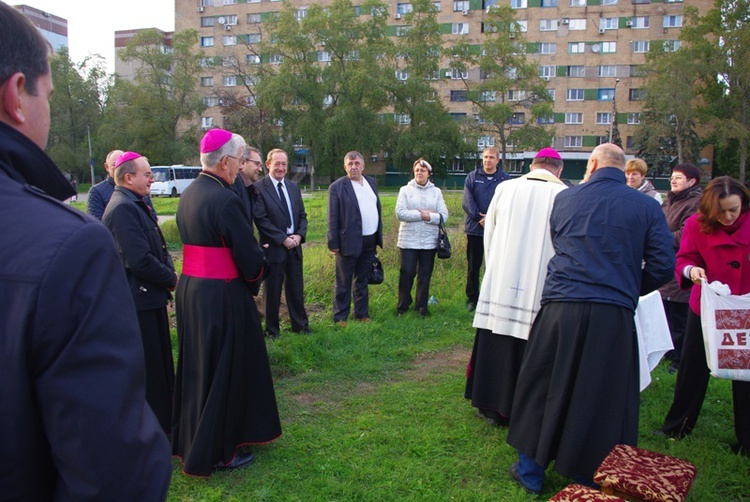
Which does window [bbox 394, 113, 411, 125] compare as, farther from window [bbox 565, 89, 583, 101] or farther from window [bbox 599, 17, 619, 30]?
window [bbox 599, 17, 619, 30]

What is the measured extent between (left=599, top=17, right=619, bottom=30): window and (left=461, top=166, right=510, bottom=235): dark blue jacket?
2207 inches

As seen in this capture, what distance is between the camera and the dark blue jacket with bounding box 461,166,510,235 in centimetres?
829

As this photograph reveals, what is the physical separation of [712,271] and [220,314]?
12.1 feet

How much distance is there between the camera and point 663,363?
253 inches

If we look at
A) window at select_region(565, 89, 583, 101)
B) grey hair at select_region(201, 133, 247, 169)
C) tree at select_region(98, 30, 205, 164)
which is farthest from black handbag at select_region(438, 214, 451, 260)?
window at select_region(565, 89, 583, 101)

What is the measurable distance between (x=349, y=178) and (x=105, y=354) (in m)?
6.44

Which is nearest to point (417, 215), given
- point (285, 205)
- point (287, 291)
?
point (285, 205)

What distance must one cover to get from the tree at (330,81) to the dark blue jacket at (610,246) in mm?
43094

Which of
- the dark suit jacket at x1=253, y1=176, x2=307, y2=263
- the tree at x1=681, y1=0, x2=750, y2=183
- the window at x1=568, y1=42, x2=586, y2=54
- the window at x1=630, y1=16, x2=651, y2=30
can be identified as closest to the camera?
the dark suit jacket at x1=253, y1=176, x2=307, y2=263

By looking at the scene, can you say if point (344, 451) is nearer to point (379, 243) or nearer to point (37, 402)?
point (37, 402)

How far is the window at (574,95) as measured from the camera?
5791 centimetres

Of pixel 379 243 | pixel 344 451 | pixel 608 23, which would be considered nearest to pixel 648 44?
pixel 608 23

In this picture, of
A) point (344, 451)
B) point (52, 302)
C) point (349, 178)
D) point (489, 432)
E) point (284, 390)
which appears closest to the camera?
point (52, 302)

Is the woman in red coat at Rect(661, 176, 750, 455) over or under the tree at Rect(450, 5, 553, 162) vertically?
under
